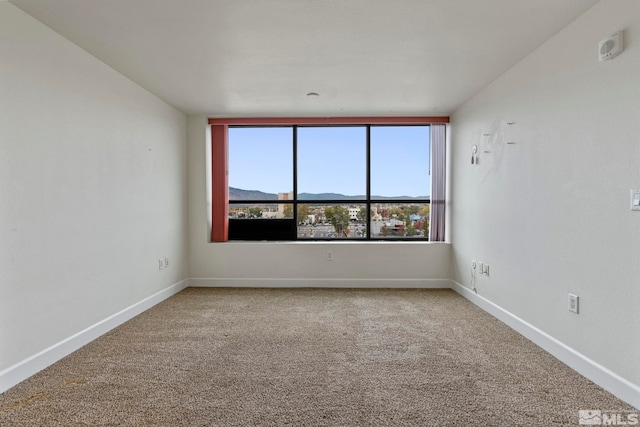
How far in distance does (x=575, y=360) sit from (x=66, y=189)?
12.4 ft

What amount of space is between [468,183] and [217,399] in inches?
136

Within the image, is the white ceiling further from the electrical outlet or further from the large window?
the electrical outlet

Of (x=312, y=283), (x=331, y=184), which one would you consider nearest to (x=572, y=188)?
(x=331, y=184)

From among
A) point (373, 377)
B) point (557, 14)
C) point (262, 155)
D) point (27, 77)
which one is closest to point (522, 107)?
point (557, 14)

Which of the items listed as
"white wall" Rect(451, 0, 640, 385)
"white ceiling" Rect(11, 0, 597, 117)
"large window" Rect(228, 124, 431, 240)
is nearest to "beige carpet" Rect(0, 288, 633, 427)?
"white wall" Rect(451, 0, 640, 385)

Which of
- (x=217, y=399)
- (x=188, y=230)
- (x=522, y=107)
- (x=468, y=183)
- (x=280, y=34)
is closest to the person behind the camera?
(x=217, y=399)

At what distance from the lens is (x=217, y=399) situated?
1.95 m

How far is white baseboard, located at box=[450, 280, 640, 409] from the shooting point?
75.4 inches

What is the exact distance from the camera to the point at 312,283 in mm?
4660

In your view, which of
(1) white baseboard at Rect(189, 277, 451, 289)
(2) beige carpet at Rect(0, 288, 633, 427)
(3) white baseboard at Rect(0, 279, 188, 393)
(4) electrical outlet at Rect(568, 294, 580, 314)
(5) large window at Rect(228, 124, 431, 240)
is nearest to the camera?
(2) beige carpet at Rect(0, 288, 633, 427)

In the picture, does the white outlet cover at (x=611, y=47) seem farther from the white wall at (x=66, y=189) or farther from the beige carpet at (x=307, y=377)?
the white wall at (x=66, y=189)

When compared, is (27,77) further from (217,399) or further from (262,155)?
(262,155)

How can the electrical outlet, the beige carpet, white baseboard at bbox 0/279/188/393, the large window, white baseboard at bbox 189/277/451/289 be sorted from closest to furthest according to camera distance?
the beige carpet
white baseboard at bbox 0/279/188/393
the electrical outlet
white baseboard at bbox 189/277/451/289
the large window

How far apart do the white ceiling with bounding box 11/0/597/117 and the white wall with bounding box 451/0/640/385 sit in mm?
261
